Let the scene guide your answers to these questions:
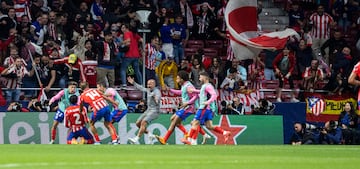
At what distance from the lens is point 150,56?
113 feet

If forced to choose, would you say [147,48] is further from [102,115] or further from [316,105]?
[316,105]

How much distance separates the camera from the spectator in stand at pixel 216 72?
34062 mm

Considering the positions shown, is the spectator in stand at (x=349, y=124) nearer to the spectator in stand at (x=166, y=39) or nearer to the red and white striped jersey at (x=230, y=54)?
the red and white striped jersey at (x=230, y=54)

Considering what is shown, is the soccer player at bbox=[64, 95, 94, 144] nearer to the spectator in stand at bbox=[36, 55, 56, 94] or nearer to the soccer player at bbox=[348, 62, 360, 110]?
the spectator in stand at bbox=[36, 55, 56, 94]

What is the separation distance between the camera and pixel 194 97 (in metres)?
29.7

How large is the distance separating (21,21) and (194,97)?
6.83 m

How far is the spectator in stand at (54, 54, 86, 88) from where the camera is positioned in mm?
32688

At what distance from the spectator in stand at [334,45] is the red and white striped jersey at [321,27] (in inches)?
21.4

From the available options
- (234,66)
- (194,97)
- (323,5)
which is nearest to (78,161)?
(194,97)

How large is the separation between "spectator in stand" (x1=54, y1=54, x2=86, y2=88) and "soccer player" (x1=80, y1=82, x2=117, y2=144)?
270 cm

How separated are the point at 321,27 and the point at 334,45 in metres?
1.01

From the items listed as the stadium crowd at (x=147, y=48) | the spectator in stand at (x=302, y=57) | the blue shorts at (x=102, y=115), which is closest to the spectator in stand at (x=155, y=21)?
the stadium crowd at (x=147, y=48)

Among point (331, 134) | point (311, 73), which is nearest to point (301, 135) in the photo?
point (331, 134)

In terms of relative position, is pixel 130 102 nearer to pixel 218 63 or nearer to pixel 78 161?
pixel 218 63
